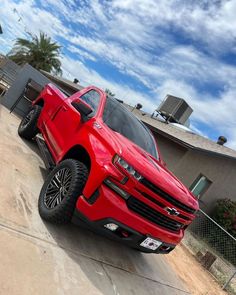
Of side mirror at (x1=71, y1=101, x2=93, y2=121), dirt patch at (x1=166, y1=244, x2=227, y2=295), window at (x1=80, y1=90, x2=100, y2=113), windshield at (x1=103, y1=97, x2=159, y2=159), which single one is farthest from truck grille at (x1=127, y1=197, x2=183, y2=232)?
dirt patch at (x1=166, y1=244, x2=227, y2=295)

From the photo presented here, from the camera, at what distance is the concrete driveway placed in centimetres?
344

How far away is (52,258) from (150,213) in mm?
1278

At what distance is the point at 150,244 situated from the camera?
4438 millimetres

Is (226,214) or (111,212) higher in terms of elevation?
(226,214)

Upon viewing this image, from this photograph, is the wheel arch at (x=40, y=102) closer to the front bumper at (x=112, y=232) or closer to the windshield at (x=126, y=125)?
the windshield at (x=126, y=125)

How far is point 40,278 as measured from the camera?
3455mm

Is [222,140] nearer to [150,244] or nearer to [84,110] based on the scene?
[84,110]

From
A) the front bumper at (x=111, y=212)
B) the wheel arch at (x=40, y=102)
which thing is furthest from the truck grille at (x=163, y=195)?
the wheel arch at (x=40, y=102)

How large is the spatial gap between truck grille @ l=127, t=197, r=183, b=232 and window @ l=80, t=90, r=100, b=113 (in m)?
1.90

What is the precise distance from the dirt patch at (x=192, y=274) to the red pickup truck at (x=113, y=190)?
77.8 inches

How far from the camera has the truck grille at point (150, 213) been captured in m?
4.18

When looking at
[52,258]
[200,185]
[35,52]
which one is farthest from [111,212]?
[35,52]

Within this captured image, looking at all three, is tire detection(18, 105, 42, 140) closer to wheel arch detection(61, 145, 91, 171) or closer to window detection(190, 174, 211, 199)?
wheel arch detection(61, 145, 91, 171)

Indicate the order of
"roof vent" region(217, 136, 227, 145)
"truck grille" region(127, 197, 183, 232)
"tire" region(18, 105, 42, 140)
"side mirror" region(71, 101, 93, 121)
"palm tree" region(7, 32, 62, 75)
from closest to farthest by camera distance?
"truck grille" region(127, 197, 183, 232), "side mirror" region(71, 101, 93, 121), "tire" region(18, 105, 42, 140), "roof vent" region(217, 136, 227, 145), "palm tree" region(7, 32, 62, 75)
